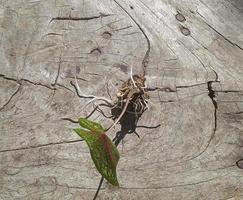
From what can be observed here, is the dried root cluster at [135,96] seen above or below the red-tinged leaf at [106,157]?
above

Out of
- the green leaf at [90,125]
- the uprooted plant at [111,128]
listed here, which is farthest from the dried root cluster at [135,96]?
the green leaf at [90,125]

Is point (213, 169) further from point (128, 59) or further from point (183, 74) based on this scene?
point (128, 59)

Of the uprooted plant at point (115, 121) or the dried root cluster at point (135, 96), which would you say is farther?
the dried root cluster at point (135, 96)

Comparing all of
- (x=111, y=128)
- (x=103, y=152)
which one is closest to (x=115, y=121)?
(x=111, y=128)

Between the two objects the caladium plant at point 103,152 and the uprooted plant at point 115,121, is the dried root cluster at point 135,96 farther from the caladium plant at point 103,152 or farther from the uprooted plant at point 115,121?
the caladium plant at point 103,152

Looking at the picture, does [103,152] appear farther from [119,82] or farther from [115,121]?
[119,82]

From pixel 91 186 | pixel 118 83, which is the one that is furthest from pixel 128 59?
pixel 91 186
